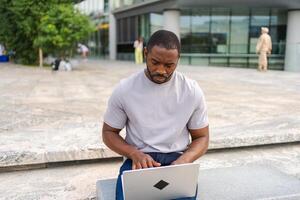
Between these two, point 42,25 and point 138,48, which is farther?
point 138,48

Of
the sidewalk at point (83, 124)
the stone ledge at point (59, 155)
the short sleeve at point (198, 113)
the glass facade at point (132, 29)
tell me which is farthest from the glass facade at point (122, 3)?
the short sleeve at point (198, 113)

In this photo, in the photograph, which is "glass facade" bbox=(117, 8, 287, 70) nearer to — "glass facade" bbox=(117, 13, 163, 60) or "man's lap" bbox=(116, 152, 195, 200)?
"glass facade" bbox=(117, 13, 163, 60)

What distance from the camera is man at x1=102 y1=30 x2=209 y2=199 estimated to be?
2125mm

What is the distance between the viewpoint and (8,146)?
12.7 ft

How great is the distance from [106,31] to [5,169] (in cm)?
2993

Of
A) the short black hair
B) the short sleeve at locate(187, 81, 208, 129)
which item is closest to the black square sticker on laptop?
the short sleeve at locate(187, 81, 208, 129)

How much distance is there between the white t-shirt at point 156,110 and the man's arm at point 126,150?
59mm

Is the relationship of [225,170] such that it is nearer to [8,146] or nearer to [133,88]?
[133,88]

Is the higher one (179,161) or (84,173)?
(179,161)

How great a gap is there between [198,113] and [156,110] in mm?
291

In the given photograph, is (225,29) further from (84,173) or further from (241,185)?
(241,185)

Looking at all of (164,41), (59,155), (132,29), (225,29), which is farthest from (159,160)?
(132,29)

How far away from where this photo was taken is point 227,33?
71.4 feet

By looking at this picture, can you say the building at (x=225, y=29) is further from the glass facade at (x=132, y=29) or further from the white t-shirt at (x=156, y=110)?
the white t-shirt at (x=156, y=110)
